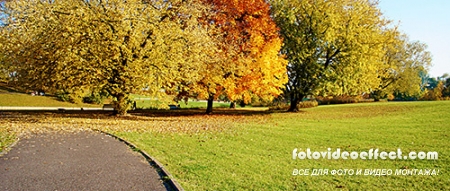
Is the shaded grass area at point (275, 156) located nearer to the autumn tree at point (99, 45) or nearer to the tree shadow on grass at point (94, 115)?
the autumn tree at point (99, 45)

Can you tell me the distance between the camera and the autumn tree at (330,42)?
28141mm

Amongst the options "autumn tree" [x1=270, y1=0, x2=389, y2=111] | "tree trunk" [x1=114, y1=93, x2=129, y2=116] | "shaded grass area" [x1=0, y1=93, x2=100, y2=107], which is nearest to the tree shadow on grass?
"tree trunk" [x1=114, y1=93, x2=129, y2=116]

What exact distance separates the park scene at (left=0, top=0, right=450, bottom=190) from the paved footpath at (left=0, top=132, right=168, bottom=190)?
51 mm

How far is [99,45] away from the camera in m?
19.0

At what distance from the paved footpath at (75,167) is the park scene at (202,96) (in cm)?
5

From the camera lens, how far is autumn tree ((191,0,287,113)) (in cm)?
2489

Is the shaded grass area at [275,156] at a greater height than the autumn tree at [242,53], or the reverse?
the autumn tree at [242,53]

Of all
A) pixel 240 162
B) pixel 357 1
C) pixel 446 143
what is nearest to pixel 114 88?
pixel 240 162

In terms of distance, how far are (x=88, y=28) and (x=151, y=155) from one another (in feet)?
39.4

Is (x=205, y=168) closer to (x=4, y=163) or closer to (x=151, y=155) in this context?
(x=151, y=155)

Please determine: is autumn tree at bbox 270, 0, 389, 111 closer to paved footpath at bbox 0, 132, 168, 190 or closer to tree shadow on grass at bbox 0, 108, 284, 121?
tree shadow on grass at bbox 0, 108, 284, 121

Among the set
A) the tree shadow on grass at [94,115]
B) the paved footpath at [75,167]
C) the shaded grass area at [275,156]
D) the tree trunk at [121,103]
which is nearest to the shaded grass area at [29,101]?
the tree shadow on grass at [94,115]

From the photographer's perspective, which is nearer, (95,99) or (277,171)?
(277,171)

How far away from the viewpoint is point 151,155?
9.64 meters
